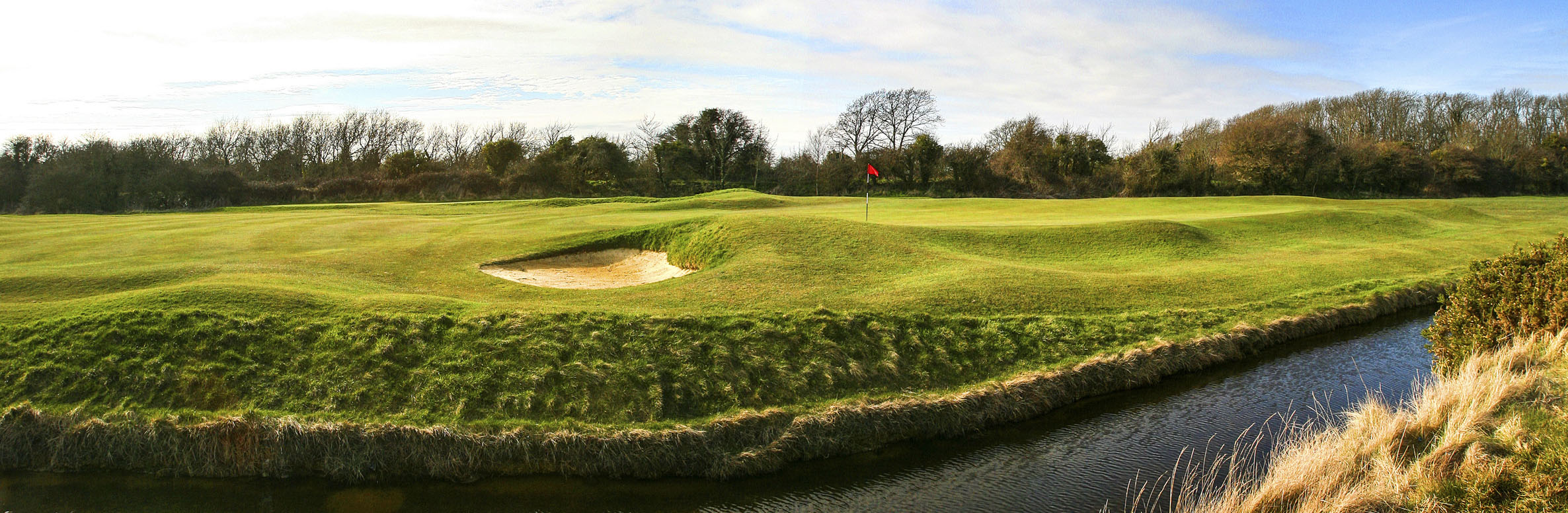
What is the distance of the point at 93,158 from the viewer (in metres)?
47.7

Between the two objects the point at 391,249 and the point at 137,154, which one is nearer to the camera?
the point at 391,249

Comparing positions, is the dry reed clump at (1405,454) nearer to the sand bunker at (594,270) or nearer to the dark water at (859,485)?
the dark water at (859,485)

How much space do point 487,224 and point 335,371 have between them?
1498 cm

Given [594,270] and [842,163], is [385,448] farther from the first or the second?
[842,163]

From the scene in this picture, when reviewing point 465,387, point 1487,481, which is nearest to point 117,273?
point 465,387

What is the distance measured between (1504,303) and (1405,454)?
4.86 m

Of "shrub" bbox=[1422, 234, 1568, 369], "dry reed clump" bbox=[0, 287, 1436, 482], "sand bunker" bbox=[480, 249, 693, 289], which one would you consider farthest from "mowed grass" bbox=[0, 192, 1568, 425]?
"shrub" bbox=[1422, 234, 1568, 369]

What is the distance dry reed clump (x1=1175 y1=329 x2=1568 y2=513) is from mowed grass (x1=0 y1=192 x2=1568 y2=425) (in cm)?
458

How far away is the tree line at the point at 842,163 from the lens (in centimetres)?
4934

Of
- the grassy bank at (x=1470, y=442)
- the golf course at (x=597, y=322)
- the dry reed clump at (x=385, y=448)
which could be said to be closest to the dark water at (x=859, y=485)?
the dry reed clump at (x=385, y=448)

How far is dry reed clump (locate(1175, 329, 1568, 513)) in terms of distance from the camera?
710cm

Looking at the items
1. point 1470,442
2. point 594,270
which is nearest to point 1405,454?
point 1470,442

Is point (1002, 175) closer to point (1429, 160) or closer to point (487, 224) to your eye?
point (1429, 160)

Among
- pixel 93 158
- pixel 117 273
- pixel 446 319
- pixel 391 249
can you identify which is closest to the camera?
pixel 446 319
